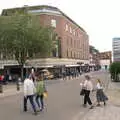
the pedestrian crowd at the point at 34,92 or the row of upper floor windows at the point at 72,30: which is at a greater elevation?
the row of upper floor windows at the point at 72,30

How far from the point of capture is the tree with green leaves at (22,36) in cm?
5422

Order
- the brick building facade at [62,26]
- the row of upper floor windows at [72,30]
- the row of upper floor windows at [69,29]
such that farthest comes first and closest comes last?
the row of upper floor windows at [72,30] → the row of upper floor windows at [69,29] → the brick building facade at [62,26]

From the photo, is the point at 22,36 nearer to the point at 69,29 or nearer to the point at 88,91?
the point at 88,91

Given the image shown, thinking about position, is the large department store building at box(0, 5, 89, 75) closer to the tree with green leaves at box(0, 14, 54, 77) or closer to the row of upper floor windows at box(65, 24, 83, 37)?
the row of upper floor windows at box(65, 24, 83, 37)

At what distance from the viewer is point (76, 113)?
17297 mm

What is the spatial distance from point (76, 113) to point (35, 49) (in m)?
39.2

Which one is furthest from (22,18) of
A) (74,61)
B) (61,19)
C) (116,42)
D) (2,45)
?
(74,61)

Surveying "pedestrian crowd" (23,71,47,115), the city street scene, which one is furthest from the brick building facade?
"pedestrian crowd" (23,71,47,115)

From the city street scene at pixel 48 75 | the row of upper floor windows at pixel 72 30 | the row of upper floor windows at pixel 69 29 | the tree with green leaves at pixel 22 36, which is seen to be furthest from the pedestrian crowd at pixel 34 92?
the row of upper floor windows at pixel 72 30

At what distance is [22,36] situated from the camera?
2138 inches

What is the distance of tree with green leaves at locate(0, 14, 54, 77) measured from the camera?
178ft

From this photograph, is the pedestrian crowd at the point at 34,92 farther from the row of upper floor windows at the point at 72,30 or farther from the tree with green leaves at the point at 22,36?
the row of upper floor windows at the point at 72,30

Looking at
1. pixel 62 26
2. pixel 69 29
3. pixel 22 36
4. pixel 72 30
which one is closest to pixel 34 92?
pixel 22 36

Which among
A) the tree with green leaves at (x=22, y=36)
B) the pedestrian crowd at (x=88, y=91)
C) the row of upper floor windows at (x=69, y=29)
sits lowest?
the pedestrian crowd at (x=88, y=91)
